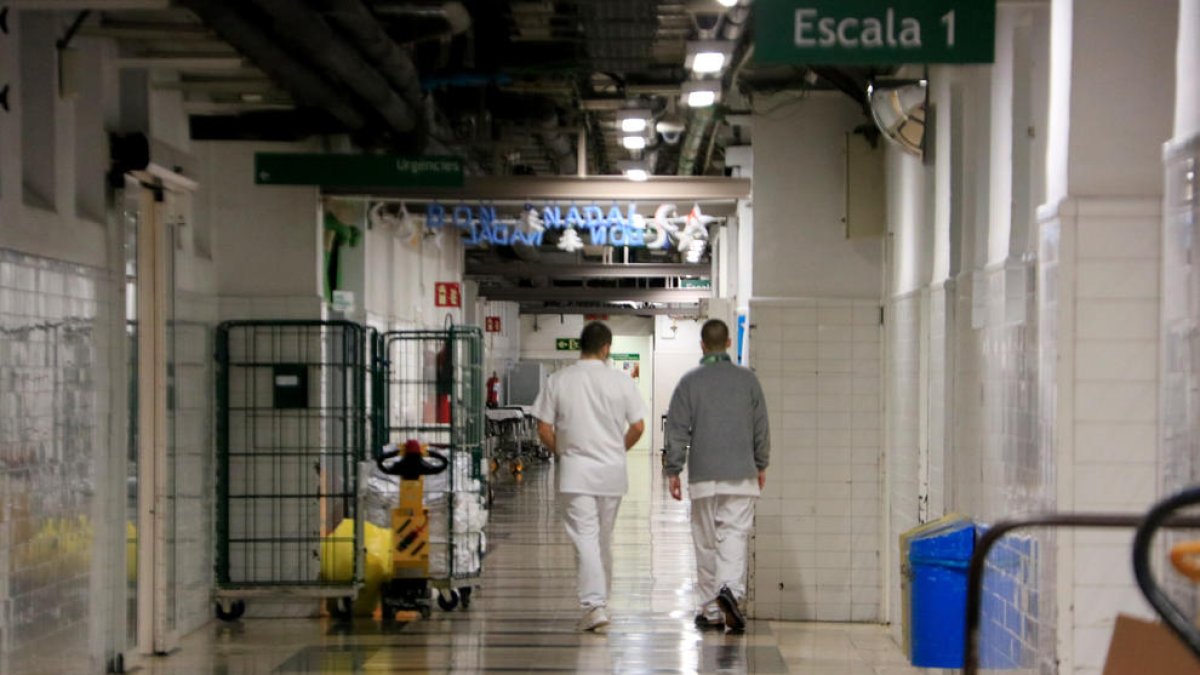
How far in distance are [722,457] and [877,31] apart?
3045 mm

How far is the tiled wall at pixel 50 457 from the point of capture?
19.7 ft

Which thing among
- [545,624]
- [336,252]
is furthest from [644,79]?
[545,624]

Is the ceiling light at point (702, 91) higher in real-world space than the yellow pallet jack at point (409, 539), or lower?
higher

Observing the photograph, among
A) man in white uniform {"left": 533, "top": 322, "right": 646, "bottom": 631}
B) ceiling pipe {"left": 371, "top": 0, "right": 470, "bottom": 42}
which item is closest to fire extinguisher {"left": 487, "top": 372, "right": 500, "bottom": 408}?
man in white uniform {"left": 533, "top": 322, "right": 646, "bottom": 631}

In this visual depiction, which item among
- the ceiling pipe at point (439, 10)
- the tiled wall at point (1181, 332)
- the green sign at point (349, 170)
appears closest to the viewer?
the tiled wall at point (1181, 332)

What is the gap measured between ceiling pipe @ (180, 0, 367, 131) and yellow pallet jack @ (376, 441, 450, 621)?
200 cm

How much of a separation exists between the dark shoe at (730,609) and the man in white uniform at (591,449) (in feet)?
2.06

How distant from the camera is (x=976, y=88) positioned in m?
6.61

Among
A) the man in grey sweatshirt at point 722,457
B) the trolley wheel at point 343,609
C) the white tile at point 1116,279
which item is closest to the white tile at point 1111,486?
the white tile at point 1116,279

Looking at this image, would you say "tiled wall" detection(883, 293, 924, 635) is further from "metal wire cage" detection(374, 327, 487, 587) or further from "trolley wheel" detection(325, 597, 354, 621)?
"trolley wheel" detection(325, 597, 354, 621)

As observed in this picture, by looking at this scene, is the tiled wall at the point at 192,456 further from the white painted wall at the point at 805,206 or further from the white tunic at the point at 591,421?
the white painted wall at the point at 805,206

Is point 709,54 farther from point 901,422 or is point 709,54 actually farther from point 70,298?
point 70,298

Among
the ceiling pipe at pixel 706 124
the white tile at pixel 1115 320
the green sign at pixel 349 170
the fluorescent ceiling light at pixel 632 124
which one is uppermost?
the ceiling pipe at pixel 706 124

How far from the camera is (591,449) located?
8172 millimetres
